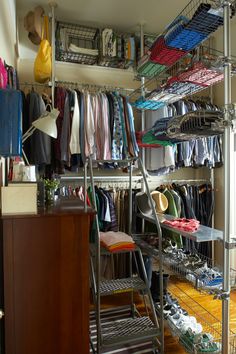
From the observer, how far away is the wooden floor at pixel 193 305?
214cm

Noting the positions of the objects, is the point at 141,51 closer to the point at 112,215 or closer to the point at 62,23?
the point at 62,23

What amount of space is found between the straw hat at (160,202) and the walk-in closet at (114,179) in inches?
0.8

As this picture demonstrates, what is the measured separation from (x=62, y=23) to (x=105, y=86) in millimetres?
832

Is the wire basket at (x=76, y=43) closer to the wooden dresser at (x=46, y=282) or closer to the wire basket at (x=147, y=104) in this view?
the wire basket at (x=147, y=104)

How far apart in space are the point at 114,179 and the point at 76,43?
1.70 meters

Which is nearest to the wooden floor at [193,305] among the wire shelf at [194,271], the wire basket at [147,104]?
the wire shelf at [194,271]

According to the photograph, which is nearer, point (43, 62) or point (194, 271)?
point (194, 271)

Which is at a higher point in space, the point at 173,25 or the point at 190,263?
the point at 173,25

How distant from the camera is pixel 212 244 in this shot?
331 cm

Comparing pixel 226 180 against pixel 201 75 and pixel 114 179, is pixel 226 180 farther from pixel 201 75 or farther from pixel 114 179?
pixel 114 179

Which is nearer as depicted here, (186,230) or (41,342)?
(41,342)

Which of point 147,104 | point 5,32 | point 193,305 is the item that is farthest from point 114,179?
point 5,32

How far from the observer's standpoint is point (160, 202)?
2.76 meters

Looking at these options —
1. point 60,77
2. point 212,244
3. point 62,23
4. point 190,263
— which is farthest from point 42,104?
point 212,244
